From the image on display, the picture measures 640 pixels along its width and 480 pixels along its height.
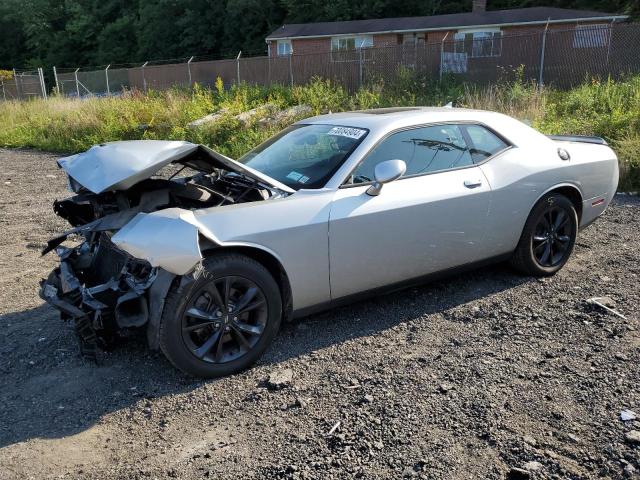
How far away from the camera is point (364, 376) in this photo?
360cm

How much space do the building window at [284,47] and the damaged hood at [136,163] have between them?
128ft

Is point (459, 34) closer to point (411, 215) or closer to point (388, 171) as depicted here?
point (411, 215)

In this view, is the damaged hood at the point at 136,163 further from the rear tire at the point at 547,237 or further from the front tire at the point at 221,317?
the rear tire at the point at 547,237

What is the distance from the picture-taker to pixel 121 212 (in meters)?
3.88

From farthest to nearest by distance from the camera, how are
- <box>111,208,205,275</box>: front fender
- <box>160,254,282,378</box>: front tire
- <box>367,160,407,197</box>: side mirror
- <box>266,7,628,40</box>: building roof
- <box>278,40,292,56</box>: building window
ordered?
1. <box>278,40,292,56</box>: building window
2. <box>266,7,628,40</box>: building roof
3. <box>367,160,407,197</box>: side mirror
4. <box>160,254,282,378</box>: front tire
5. <box>111,208,205,275</box>: front fender

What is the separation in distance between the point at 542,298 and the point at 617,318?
0.59m

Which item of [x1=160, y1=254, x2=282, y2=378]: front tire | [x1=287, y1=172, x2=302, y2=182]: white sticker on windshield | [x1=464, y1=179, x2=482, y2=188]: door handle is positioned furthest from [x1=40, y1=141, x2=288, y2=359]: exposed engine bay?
[x1=464, y1=179, x2=482, y2=188]: door handle

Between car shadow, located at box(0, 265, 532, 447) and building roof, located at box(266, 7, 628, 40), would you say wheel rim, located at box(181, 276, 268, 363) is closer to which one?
car shadow, located at box(0, 265, 532, 447)

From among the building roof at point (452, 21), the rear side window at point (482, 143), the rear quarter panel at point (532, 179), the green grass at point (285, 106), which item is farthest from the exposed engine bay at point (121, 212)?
the building roof at point (452, 21)

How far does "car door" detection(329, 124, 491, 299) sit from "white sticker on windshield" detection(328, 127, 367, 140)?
192mm

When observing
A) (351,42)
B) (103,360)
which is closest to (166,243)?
(103,360)

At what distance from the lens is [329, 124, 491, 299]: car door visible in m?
3.95

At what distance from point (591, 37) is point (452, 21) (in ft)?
65.0

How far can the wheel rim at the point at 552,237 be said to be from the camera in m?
5.04
